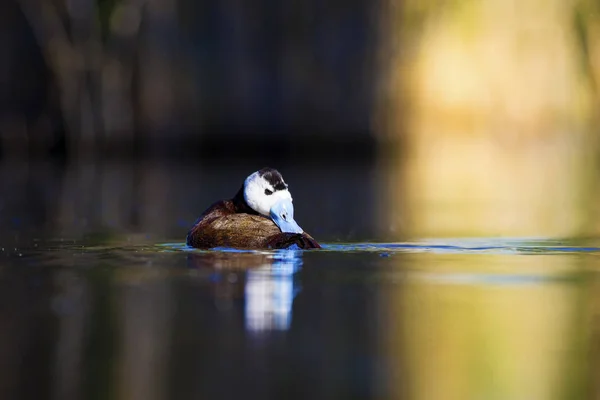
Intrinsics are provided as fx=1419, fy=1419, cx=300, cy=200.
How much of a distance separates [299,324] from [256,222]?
268 centimetres

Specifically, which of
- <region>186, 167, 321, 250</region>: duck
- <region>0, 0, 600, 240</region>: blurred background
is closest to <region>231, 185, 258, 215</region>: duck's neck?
<region>186, 167, 321, 250</region>: duck

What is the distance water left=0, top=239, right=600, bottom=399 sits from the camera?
152 inches

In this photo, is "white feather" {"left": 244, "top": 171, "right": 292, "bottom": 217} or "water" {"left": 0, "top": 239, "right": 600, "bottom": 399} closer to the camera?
"water" {"left": 0, "top": 239, "right": 600, "bottom": 399}

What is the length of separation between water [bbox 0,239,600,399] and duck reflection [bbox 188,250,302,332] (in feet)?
0.03

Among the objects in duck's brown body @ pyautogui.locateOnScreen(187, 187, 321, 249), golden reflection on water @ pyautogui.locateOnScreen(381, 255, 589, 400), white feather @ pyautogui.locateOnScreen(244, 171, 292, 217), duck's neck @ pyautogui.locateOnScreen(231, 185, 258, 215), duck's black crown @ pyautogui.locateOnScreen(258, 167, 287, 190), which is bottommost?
golden reflection on water @ pyautogui.locateOnScreen(381, 255, 589, 400)

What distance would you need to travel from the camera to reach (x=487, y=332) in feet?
15.6

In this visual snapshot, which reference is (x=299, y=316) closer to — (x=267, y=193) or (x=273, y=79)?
(x=267, y=193)

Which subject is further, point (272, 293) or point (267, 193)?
point (267, 193)

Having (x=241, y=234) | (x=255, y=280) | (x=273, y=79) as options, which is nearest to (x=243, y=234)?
(x=241, y=234)

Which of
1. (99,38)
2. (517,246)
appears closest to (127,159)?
(99,38)

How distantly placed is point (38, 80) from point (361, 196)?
335 inches

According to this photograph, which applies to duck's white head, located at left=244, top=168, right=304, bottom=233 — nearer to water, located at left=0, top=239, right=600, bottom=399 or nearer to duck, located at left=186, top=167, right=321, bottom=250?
duck, located at left=186, top=167, right=321, bottom=250

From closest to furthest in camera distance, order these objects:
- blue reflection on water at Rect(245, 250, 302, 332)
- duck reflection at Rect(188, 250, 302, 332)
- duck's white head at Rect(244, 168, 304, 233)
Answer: blue reflection on water at Rect(245, 250, 302, 332) → duck reflection at Rect(188, 250, 302, 332) → duck's white head at Rect(244, 168, 304, 233)

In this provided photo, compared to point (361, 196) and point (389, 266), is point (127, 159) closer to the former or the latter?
point (361, 196)
